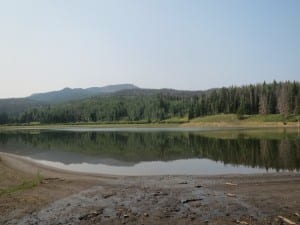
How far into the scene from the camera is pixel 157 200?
20531 mm

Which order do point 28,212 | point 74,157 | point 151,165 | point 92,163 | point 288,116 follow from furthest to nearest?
point 288,116 < point 74,157 < point 92,163 < point 151,165 < point 28,212

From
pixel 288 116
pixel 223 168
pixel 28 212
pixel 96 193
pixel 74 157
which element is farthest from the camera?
pixel 288 116

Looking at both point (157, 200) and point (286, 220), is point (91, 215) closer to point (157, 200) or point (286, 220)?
point (157, 200)

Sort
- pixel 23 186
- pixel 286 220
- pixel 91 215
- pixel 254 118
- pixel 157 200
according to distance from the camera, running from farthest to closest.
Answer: pixel 254 118
pixel 23 186
pixel 157 200
pixel 91 215
pixel 286 220

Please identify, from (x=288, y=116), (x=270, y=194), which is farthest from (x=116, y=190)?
(x=288, y=116)

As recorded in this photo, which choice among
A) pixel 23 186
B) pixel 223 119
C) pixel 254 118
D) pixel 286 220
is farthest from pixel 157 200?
pixel 223 119

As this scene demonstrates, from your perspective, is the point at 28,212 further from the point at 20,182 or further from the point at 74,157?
the point at 74,157

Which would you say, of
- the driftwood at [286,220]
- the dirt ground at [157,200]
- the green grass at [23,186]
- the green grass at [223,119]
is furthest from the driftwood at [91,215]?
the green grass at [223,119]

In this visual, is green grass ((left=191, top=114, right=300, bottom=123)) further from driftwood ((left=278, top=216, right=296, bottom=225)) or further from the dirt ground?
driftwood ((left=278, top=216, right=296, bottom=225))

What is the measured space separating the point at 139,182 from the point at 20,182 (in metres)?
8.53

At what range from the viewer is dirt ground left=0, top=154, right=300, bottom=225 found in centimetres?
1692

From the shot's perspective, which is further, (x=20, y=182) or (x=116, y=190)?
(x=20, y=182)

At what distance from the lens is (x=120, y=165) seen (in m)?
41.5

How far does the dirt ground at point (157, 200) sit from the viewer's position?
55.5ft
